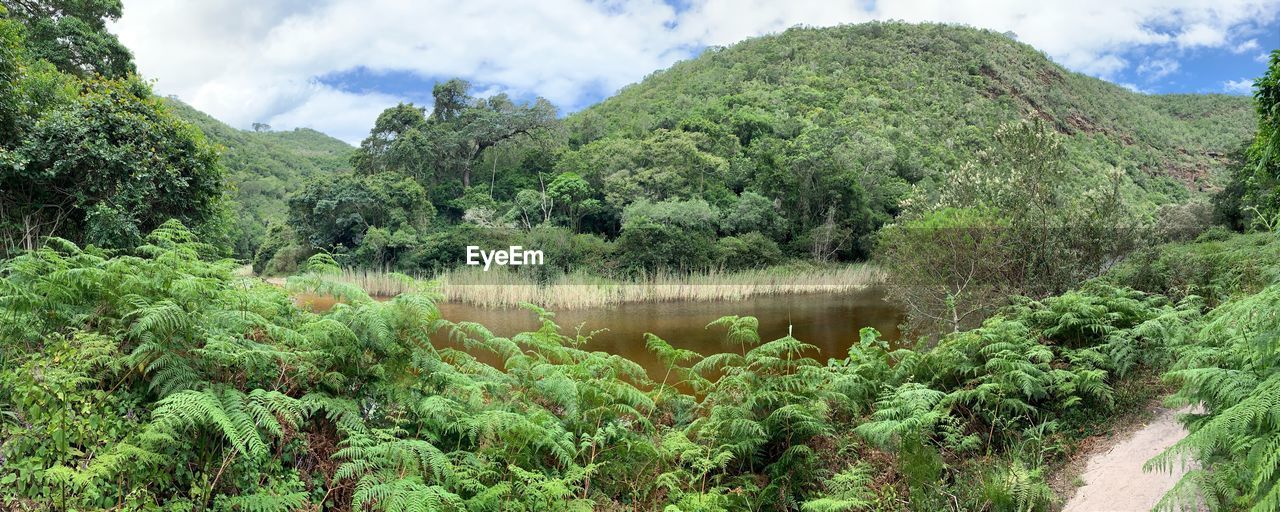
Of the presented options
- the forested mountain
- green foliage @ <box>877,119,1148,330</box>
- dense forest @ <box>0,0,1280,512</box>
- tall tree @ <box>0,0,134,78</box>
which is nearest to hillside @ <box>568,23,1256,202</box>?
the forested mountain

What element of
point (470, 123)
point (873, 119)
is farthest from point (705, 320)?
point (873, 119)

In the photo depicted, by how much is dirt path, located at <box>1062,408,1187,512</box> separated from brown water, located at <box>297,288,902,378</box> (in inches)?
247

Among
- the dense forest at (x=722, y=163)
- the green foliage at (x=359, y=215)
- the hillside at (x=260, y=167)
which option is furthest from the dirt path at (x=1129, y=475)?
the hillside at (x=260, y=167)

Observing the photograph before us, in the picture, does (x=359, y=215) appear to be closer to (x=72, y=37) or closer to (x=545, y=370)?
(x=72, y=37)

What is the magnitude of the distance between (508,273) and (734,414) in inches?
652

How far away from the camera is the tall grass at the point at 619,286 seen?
56.4ft

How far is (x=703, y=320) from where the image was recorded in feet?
49.1

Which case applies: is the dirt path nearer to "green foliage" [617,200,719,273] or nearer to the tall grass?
the tall grass

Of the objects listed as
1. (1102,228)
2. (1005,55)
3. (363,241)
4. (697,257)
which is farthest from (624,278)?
(1005,55)

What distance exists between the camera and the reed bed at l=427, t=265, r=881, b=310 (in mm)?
17172

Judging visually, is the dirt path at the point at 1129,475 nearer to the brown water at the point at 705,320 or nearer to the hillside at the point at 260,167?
the brown water at the point at 705,320

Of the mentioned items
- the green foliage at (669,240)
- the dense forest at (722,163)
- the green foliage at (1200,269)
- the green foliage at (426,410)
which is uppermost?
the dense forest at (722,163)

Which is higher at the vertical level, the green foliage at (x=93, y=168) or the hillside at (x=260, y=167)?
the hillside at (x=260, y=167)

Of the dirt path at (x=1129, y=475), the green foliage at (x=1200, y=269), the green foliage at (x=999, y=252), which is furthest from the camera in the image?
the green foliage at (x=999, y=252)
